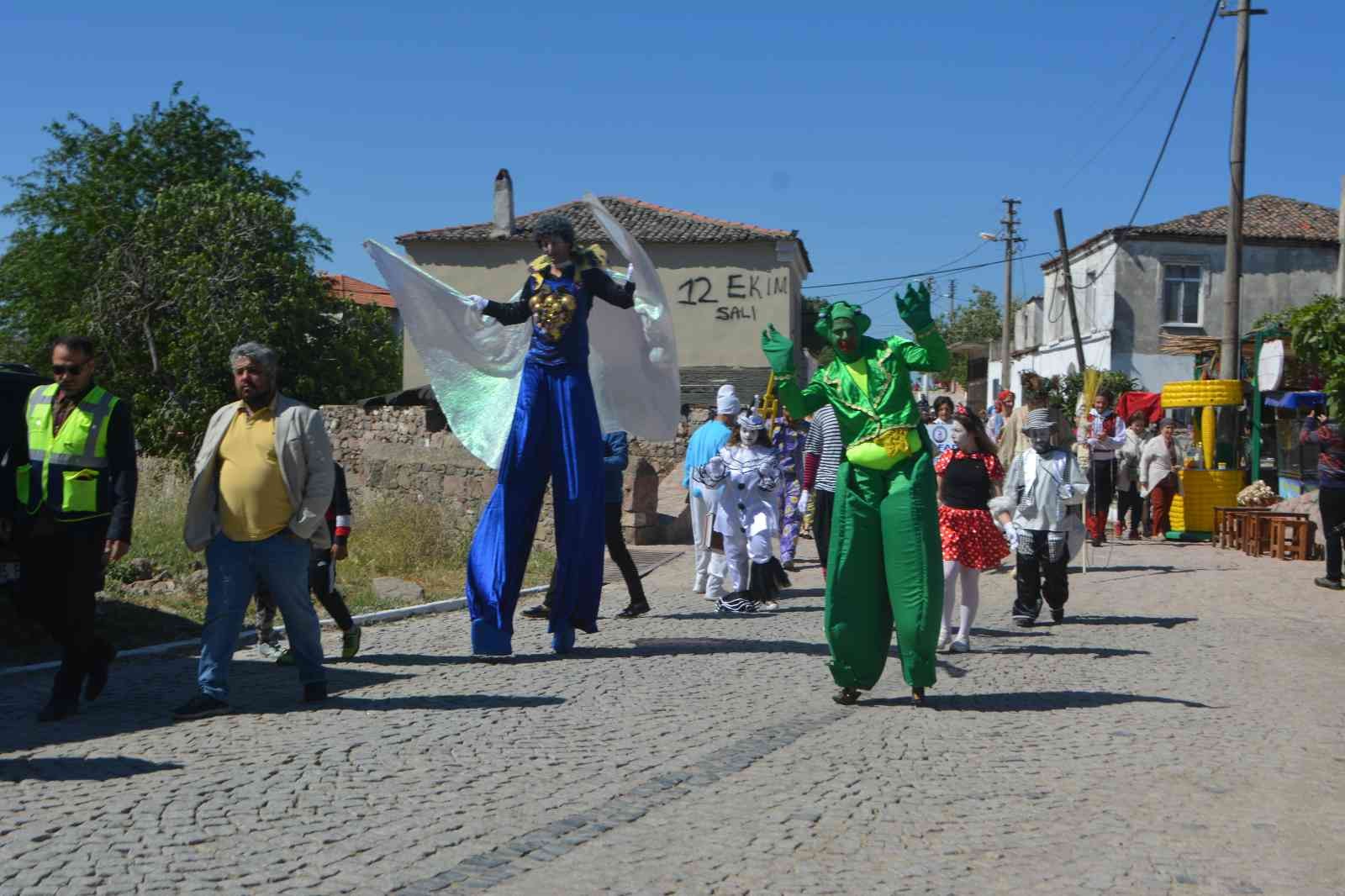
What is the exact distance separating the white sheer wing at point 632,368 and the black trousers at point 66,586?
418cm

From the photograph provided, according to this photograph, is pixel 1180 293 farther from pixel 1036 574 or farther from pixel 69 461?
pixel 69 461

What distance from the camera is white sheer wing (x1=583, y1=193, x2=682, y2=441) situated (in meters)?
10.3

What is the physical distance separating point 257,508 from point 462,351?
316 centimetres

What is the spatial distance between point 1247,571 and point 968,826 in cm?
1185

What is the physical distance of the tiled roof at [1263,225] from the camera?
42344 mm

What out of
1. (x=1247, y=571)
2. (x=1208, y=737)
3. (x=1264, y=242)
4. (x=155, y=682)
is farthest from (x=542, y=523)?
(x=1264, y=242)

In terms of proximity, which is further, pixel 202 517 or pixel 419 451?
pixel 419 451

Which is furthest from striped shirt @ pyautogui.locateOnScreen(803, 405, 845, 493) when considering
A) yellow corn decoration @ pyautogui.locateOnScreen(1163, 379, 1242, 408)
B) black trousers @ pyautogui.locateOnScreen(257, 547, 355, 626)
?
yellow corn decoration @ pyautogui.locateOnScreen(1163, 379, 1242, 408)

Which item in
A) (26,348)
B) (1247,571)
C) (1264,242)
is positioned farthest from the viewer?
(26,348)

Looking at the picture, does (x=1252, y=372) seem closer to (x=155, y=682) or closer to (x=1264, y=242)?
A: (x=155, y=682)

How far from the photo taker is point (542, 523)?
18.1m

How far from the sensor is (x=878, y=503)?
760cm

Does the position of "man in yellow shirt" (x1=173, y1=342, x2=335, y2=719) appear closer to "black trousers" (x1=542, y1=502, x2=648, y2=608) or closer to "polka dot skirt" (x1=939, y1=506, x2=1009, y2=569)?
"black trousers" (x1=542, y1=502, x2=648, y2=608)

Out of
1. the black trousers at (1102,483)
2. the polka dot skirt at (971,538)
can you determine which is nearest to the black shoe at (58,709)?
the polka dot skirt at (971,538)
